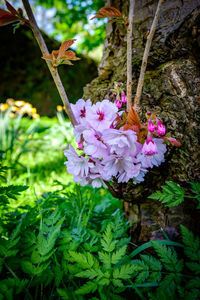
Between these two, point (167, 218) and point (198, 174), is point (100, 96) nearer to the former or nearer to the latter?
point (198, 174)

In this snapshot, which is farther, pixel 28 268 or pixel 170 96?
pixel 170 96

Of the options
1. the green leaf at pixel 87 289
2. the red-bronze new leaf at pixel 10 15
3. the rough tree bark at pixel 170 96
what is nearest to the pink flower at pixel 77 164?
the rough tree bark at pixel 170 96

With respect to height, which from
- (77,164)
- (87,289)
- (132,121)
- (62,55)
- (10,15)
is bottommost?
(87,289)

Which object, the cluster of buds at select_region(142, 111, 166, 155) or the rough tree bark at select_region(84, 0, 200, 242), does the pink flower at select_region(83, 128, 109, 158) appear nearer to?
the cluster of buds at select_region(142, 111, 166, 155)

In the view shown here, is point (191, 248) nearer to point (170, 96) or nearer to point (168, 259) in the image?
point (168, 259)

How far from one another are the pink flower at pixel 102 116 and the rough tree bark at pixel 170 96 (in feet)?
0.87

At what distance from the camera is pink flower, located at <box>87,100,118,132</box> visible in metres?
0.79

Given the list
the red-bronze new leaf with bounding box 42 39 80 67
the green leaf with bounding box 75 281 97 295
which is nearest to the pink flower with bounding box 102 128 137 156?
the red-bronze new leaf with bounding box 42 39 80 67

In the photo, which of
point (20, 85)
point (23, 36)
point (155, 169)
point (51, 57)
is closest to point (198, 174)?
point (155, 169)

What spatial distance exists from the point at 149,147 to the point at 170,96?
0.42 metres

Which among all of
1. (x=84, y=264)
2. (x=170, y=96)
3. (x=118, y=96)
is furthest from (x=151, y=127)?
(x=84, y=264)

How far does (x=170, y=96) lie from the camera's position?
103 cm

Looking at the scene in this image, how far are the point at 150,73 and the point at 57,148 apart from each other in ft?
8.82

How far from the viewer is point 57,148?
358cm
